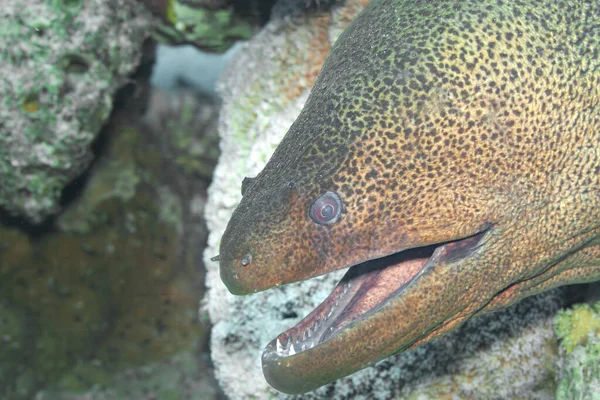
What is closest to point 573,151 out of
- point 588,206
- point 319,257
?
point 588,206

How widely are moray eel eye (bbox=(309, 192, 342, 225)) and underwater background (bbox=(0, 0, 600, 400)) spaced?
0.98 metres

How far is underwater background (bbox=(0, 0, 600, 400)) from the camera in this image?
8.97 ft

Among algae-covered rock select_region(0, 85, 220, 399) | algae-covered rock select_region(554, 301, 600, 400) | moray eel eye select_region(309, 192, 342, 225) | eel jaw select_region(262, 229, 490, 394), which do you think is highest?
moray eel eye select_region(309, 192, 342, 225)

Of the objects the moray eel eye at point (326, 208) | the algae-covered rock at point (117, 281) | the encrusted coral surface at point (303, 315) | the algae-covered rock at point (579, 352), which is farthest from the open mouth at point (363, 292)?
the algae-covered rock at point (117, 281)

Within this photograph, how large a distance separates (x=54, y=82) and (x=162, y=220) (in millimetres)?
1635

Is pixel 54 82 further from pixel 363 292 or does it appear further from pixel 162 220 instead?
pixel 363 292

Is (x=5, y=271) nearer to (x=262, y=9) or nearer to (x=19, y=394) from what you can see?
(x=19, y=394)

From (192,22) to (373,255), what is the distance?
8.92 ft

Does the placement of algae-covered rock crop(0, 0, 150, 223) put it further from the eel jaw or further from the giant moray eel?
the eel jaw

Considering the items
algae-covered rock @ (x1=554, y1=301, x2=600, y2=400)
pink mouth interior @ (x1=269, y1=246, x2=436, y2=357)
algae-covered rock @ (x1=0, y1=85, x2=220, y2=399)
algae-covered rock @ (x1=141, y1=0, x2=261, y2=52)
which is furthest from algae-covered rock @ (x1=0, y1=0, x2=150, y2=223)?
algae-covered rock @ (x1=554, y1=301, x2=600, y2=400)

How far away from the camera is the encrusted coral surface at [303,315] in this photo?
2.69 m

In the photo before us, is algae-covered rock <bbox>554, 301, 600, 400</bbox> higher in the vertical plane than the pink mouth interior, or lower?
lower

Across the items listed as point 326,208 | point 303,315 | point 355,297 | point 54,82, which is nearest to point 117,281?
point 54,82

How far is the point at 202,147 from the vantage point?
16.0 feet
